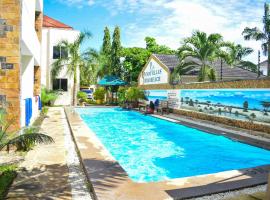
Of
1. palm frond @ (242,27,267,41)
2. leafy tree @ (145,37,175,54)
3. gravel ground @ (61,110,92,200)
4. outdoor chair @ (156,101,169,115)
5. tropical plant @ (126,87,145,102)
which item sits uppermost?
leafy tree @ (145,37,175,54)

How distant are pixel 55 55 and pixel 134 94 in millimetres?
9074

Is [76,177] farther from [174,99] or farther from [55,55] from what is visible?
[55,55]

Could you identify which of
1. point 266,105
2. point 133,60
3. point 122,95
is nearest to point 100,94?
point 122,95

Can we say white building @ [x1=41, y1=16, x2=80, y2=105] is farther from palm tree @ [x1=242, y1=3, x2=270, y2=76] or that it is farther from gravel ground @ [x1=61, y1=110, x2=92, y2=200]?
gravel ground @ [x1=61, y1=110, x2=92, y2=200]

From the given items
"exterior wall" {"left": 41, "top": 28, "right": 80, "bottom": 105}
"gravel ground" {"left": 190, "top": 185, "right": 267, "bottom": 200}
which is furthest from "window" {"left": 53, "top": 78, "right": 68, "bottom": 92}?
"gravel ground" {"left": 190, "top": 185, "right": 267, "bottom": 200}

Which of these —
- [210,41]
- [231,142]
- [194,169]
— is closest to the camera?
[194,169]

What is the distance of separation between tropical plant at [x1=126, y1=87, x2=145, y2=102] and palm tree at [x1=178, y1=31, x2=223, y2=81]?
6.80 m

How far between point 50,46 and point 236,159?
918 inches

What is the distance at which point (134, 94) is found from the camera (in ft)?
90.0

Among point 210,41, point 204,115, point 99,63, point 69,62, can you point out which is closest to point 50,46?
point 69,62

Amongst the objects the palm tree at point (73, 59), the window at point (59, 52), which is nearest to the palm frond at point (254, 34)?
the palm tree at point (73, 59)

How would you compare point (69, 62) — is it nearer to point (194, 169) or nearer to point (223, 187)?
point (194, 169)

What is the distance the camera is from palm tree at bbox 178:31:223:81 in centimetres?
2131

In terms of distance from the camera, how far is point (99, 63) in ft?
91.7
